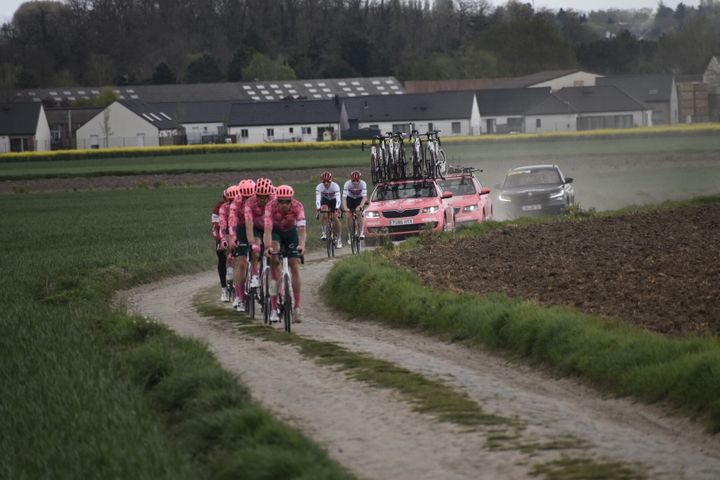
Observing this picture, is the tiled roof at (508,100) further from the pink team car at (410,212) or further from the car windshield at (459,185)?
the pink team car at (410,212)

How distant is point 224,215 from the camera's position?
21.8 m

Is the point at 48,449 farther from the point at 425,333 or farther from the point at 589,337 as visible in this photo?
the point at 425,333

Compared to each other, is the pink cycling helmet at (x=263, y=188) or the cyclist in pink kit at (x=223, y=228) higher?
the pink cycling helmet at (x=263, y=188)

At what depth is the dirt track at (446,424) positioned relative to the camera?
10148 millimetres

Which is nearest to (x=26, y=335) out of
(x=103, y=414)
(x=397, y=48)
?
(x=103, y=414)

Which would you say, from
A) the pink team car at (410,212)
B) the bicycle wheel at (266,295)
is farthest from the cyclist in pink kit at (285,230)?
the pink team car at (410,212)

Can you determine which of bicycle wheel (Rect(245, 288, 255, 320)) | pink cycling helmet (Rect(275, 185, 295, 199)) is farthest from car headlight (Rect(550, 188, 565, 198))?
pink cycling helmet (Rect(275, 185, 295, 199))

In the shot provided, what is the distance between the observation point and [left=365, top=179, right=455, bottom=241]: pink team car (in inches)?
1280

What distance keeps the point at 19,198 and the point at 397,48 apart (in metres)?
140

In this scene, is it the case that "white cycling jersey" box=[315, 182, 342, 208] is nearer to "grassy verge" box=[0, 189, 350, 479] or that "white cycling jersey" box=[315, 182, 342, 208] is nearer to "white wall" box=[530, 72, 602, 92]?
"grassy verge" box=[0, 189, 350, 479]

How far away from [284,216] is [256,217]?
134 cm

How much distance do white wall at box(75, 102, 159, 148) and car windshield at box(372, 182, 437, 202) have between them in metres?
98.1

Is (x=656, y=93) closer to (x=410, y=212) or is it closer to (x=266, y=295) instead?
(x=410, y=212)

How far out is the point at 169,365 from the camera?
14.1m
